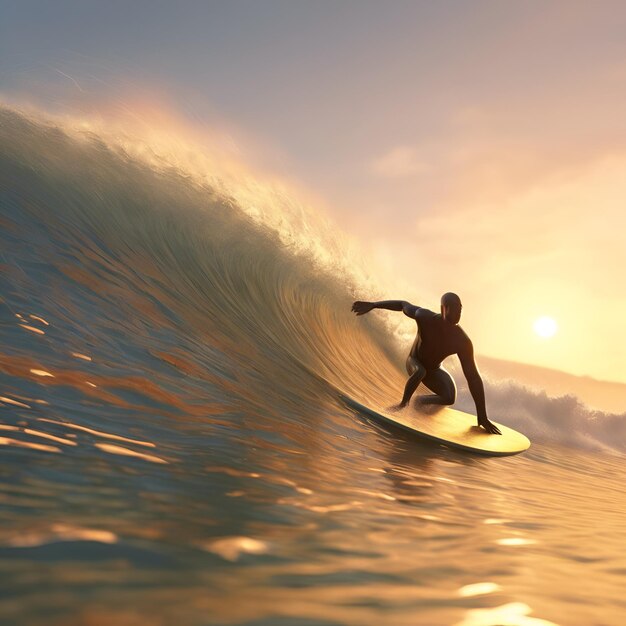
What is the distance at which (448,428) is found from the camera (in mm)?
5453

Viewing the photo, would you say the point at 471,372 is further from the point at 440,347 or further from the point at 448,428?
the point at 448,428

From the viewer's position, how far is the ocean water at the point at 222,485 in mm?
1352

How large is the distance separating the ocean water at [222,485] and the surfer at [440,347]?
77 centimetres

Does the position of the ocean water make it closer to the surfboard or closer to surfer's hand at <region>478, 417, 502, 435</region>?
the surfboard

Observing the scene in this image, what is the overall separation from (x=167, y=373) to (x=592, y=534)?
293 centimetres

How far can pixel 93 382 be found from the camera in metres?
3.36

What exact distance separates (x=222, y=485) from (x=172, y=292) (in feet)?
16.6

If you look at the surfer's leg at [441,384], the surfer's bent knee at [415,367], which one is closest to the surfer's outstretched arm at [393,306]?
the surfer's bent knee at [415,367]

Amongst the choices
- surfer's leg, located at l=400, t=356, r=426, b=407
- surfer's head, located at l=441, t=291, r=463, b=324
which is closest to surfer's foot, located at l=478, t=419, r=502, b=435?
surfer's leg, located at l=400, t=356, r=426, b=407

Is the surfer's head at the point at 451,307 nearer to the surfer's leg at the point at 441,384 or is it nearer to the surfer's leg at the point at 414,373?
the surfer's leg at the point at 414,373

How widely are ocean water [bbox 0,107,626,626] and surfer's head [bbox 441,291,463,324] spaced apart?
128 cm

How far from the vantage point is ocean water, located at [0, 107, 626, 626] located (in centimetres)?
135

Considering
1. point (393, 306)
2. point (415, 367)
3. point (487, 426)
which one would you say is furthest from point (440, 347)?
point (487, 426)

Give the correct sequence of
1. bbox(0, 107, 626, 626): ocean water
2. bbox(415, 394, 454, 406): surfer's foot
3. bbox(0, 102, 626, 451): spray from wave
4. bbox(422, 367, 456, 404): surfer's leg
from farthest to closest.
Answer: bbox(415, 394, 454, 406): surfer's foot → bbox(422, 367, 456, 404): surfer's leg → bbox(0, 102, 626, 451): spray from wave → bbox(0, 107, 626, 626): ocean water
